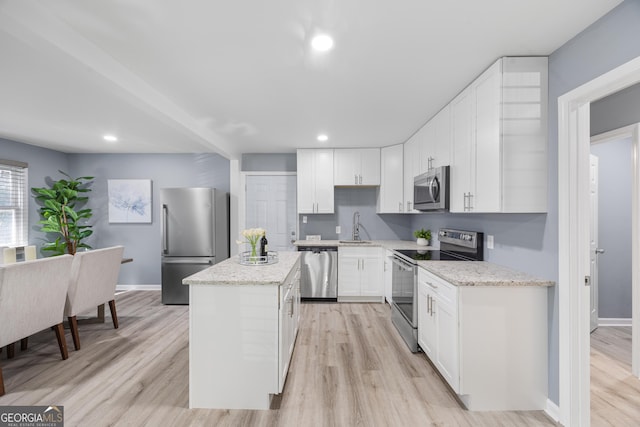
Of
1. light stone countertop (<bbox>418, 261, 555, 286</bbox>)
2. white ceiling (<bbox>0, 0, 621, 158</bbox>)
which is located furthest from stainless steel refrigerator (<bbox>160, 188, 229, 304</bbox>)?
light stone countertop (<bbox>418, 261, 555, 286</bbox>)

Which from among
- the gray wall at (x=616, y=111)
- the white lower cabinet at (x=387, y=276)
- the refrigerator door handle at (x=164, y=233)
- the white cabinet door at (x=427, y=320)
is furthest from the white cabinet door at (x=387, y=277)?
the refrigerator door handle at (x=164, y=233)

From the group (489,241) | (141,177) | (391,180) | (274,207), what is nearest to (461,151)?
(489,241)

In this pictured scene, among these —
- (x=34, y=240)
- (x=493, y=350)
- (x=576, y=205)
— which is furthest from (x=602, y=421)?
(x=34, y=240)

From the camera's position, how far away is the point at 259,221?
486 centimetres

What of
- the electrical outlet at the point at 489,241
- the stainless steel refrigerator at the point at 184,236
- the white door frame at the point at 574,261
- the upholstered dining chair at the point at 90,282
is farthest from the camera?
the stainless steel refrigerator at the point at 184,236

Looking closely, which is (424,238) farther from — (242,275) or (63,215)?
(63,215)

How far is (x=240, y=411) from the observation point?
76.2 inches

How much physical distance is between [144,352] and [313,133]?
3046 mm

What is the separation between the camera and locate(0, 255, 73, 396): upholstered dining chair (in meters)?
2.13

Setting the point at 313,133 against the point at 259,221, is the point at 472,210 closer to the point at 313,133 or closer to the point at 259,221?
the point at 313,133

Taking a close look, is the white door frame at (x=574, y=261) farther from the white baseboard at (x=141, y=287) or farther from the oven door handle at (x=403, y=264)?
the white baseboard at (x=141, y=287)

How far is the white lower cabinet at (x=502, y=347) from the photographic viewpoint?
191cm

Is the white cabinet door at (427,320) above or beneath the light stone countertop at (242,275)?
Result: beneath

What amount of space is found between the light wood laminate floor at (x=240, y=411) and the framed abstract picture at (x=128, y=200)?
81.3 inches
